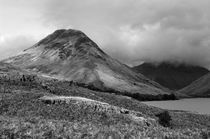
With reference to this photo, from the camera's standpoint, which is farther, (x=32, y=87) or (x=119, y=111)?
(x=32, y=87)

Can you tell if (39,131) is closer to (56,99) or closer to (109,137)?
(109,137)

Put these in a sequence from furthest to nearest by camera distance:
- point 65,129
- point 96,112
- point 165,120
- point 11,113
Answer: point 165,120
point 96,112
point 11,113
point 65,129

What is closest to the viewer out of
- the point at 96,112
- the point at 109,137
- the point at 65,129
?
the point at 109,137

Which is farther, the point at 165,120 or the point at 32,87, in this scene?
the point at 32,87

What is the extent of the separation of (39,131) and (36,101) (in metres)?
25.8

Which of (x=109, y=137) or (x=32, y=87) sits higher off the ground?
(x=32, y=87)

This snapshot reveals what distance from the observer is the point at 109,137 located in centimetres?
1711

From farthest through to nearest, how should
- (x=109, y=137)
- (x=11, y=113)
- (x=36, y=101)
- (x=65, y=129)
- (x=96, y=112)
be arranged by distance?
1. (x=36, y=101)
2. (x=96, y=112)
3. (x=11, y=113)
4. (x=65, y=129)
5. (x=109, y=137)

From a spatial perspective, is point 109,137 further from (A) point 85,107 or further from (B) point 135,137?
(A) point 85,107

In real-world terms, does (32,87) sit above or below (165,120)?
above

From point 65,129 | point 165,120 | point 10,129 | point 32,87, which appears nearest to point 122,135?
point 65,129

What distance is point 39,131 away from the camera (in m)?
17.7

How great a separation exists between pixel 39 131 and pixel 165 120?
36367 millimetres

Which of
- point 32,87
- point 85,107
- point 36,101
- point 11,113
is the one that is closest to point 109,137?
point 11,113
